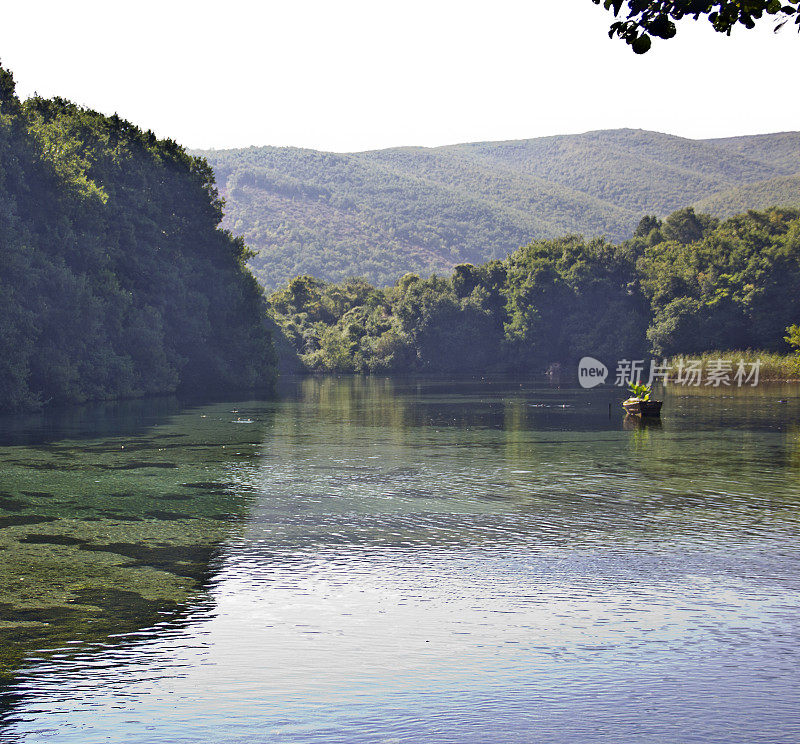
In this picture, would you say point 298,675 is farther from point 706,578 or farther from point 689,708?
point 706,578

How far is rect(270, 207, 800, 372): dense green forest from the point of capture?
114 m

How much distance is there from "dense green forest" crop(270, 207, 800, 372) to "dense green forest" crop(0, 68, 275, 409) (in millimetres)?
54366

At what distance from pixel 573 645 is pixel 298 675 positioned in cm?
350

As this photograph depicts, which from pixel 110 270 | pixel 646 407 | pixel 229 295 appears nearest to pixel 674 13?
pixel 646 407

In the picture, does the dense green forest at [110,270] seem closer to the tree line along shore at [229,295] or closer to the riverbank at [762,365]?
the tree line along shore at [229,295]

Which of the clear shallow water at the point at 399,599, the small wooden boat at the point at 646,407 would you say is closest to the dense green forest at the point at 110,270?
the clear shallow water at the point at 399,599

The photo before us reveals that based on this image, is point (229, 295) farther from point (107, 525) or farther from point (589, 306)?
point (107, 525)

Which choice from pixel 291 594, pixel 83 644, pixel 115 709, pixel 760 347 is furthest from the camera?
pixel 760 347

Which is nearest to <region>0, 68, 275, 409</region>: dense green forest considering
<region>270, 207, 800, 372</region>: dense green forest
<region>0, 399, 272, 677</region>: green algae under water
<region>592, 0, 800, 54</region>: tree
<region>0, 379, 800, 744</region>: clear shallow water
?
<region>0, 399, 272, 677</region>: green algae under water

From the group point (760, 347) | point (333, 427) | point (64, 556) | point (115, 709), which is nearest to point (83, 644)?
point (115, 709)

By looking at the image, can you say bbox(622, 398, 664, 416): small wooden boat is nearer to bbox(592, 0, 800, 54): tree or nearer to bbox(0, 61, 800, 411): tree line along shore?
bbox(0, 61, 800, 411): tree line along shore

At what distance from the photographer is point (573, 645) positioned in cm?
1223

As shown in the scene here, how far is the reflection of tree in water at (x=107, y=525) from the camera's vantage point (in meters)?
13.5

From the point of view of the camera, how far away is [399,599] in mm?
14539
